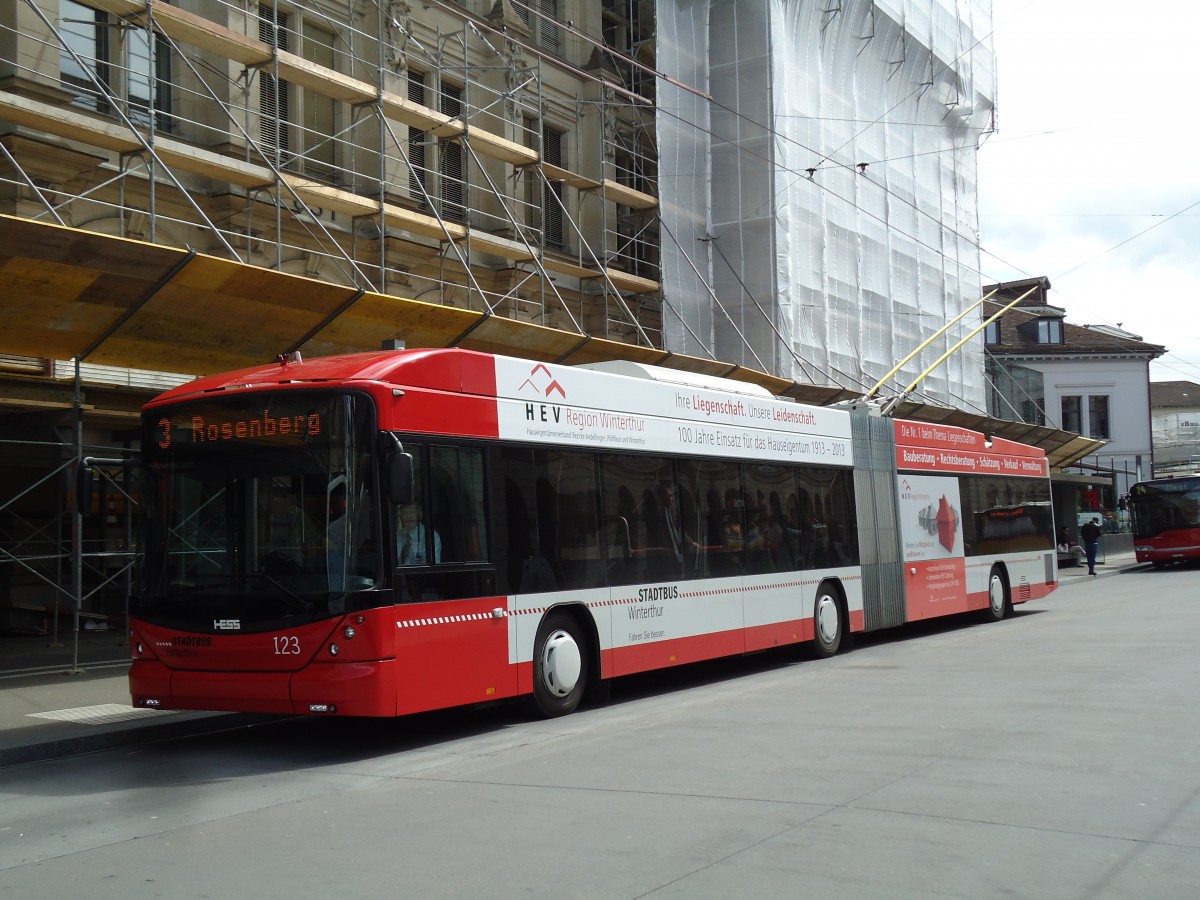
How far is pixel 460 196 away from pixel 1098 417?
49.2 m

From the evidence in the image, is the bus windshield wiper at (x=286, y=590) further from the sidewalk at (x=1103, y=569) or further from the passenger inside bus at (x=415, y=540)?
the sidewalk at (x=1103, y=569)

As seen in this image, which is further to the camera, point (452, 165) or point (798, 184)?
point (798, 184)

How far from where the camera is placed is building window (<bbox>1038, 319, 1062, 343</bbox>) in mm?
64750

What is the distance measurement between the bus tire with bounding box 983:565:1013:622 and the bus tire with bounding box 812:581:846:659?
5254 mm

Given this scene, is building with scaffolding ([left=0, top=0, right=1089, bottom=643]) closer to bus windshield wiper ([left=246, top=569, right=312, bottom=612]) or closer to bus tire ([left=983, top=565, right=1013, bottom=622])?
bus windshield wiper ([left=246, top=569, right=312, bottom=612])

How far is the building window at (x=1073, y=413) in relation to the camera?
64.4 m

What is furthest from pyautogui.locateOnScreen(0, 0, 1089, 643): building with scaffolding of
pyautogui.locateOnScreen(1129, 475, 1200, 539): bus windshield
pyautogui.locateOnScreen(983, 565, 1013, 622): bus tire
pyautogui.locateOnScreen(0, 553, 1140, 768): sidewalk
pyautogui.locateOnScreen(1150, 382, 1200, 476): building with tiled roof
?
pyautogui.locateOnScreen(1150, 382, 1200, 476): building with tiled roof

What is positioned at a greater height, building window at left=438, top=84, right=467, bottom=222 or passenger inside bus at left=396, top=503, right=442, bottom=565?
building window at left=438, top=84, right=467, bottom=222

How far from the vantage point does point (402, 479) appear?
883 centimetres

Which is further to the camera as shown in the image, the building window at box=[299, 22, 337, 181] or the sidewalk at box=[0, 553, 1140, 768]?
the building window at box=[299, 22, 337, 181]

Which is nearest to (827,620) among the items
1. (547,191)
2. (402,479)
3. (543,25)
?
(402,479)

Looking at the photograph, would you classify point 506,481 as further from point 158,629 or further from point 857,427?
point 857,427

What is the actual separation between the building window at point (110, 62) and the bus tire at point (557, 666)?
9368mm

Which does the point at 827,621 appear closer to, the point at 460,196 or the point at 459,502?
the point at 459,502
